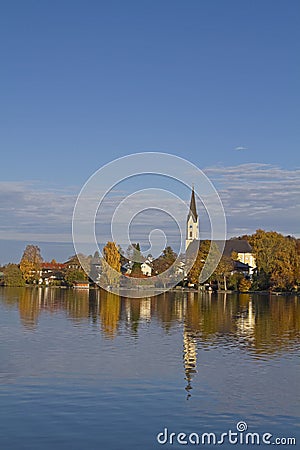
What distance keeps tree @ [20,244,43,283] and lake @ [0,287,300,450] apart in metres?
67.1

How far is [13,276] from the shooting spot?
9194 cm

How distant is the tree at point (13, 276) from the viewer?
91875 mm

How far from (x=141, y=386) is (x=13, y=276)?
79.0 metres

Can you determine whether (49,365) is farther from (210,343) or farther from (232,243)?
(232,243)

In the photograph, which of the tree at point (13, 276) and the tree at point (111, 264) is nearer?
the tree at point (111, 264)

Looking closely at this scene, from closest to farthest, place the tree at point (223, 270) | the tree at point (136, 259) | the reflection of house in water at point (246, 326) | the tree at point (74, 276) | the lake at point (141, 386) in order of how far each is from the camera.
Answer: the lake at point (141, 386)
the reflection of house in water at point (246, 326)
the tree at point (223, 270)
the tree at point (74, 276)
the tree at point (136, 259)

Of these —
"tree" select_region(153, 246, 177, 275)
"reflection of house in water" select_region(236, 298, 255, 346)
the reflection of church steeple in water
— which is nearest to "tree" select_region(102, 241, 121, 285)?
"tree" select_region(153, 246, 177, 275)

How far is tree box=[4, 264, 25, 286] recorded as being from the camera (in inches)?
3617

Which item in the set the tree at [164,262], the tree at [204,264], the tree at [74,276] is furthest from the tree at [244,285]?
the tree at [74,276]

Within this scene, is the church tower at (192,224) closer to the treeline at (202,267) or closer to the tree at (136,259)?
the treeline at (202,267)

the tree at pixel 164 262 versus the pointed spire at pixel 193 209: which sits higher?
the pointed spire at pixel 193 209

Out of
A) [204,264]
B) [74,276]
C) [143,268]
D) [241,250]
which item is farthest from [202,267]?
[241,250]

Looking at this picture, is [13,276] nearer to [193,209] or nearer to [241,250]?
[193,209]

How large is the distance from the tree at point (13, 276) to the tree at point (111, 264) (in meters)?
15.9
